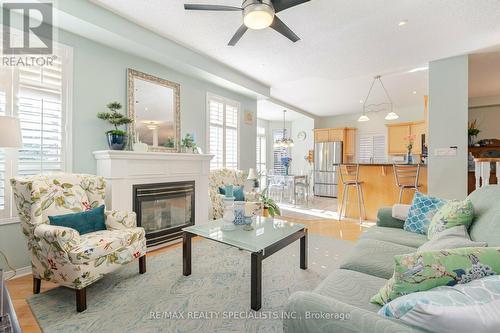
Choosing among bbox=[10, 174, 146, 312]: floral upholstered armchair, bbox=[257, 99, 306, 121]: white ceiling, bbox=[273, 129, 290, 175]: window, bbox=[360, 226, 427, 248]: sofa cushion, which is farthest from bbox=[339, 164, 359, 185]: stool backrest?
bbox=[273, 129, 290, 175]: window

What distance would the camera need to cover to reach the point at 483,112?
625 cm

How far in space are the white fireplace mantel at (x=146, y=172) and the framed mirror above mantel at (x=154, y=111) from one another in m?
0.36

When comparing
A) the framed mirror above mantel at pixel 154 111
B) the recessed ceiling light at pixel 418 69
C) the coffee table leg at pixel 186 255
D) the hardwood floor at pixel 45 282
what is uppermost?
the recessed ceiling light at pixel 418 69

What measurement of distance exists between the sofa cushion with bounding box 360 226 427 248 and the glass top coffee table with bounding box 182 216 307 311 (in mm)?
650

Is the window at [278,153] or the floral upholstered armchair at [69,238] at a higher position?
the window at [278,153]

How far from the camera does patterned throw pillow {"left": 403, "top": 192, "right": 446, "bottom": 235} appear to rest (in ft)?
7.23

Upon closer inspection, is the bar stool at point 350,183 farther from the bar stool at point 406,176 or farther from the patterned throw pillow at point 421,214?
the patterned throw pillow at point 421,214

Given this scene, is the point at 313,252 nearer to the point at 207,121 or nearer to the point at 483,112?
the point at 207,121

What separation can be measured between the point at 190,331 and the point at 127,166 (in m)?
2.07

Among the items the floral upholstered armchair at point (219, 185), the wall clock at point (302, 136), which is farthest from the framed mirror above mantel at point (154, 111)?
the wall clock at point (302, 136)

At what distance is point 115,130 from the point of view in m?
2.94

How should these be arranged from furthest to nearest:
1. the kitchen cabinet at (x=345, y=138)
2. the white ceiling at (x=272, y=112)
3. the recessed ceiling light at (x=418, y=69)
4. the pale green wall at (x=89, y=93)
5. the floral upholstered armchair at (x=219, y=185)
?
1. the kitchen cabinet at (x=345, y=138)
2. the white ceiling at (x=272, y=112)
3. the recessed ceiling light at (x=418, y=69)
4. the floral upholstered armchair at (x=219, y=185)
5. the pale green wall at (x=89, y=93)

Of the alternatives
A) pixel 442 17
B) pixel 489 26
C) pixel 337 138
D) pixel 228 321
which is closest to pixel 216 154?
pixel 228 321

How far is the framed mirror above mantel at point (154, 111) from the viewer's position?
3369 mm
